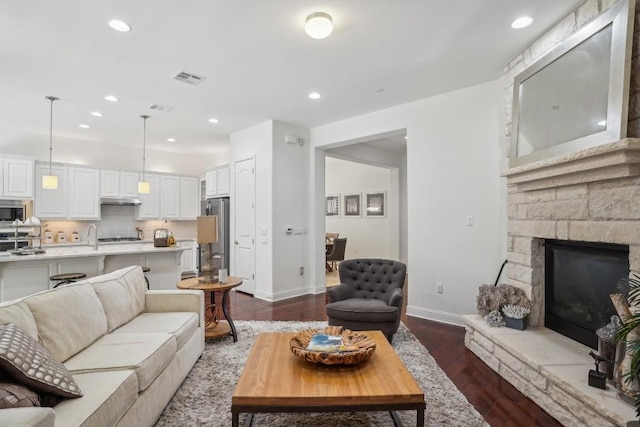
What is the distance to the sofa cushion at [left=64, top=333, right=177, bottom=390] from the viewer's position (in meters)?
1.87

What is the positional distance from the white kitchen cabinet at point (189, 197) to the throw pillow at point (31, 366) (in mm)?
6586

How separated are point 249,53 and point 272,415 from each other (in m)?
3.13

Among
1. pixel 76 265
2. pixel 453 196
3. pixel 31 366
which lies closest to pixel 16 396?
pixel 31 366

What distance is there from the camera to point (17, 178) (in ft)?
18.3

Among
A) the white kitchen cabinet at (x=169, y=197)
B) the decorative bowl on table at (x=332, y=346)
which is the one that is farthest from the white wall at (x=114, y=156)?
the decorative bowl on table at (x=332, y=346)

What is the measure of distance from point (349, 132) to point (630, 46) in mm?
3636

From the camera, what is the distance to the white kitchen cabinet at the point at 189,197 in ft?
25.8

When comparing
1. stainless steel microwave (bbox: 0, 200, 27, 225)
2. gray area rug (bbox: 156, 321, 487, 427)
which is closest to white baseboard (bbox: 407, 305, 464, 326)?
gray area rug (bbox: 156, 321, 487, 427)

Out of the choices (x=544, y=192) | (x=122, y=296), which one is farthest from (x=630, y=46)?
(x=122, y=296)

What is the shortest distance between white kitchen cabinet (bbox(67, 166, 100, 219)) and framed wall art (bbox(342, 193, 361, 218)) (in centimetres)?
594

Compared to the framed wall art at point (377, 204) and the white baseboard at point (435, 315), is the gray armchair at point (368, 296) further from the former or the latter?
the framed wall art at point (377, 204)

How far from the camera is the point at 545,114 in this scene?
2.77 metres

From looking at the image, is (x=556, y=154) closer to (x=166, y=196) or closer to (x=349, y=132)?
(x=349, y=132)

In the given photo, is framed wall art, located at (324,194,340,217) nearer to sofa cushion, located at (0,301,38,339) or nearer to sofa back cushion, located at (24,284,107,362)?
sofa back cushion, located at (24,284,107,362)
